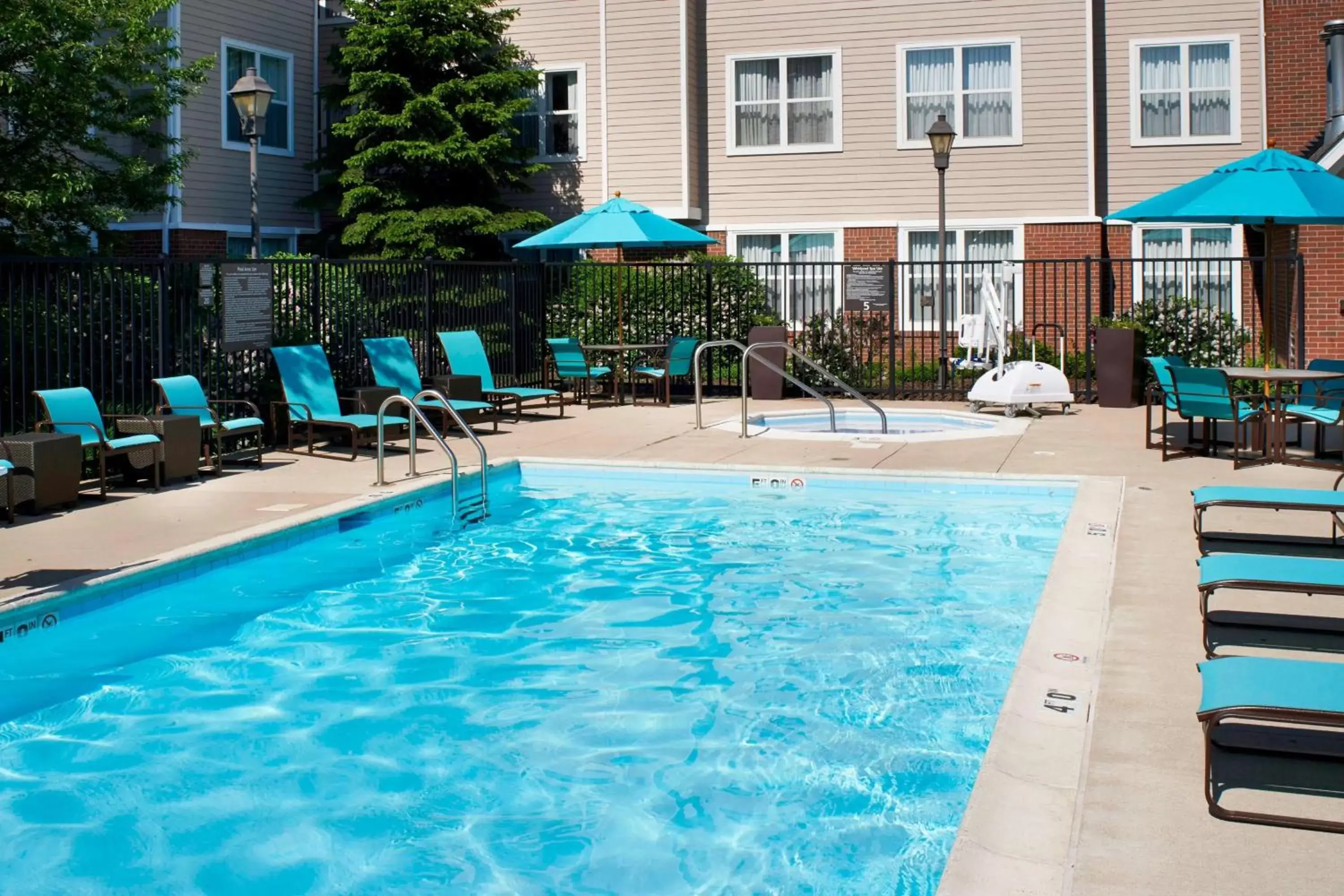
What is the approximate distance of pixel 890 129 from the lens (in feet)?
78.5

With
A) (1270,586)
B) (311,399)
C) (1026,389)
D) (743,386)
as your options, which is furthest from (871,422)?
(1270,586)

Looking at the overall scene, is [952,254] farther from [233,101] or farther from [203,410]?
[203,410]

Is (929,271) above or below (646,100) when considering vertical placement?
below

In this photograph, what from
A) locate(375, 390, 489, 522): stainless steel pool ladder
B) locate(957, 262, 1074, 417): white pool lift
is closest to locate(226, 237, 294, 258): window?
locate(957, 262, 1074, 417): white pool lift

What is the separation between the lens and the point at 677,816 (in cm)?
535

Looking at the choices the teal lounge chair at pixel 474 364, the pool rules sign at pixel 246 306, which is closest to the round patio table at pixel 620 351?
the teal lounge chair at pixel 474 364

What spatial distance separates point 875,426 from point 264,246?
1370 centimetres

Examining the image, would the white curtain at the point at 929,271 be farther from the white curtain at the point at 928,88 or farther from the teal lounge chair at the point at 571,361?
the teal lounge chair at the point at 571,361

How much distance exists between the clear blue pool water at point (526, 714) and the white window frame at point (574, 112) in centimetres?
1563

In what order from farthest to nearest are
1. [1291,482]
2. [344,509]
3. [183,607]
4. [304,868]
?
1. [1291,482]
2. [344,509]
3. [183,607]
4. [304,868]

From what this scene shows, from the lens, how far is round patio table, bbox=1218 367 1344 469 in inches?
463

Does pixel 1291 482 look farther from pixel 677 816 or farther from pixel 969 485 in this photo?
pixel 677 816

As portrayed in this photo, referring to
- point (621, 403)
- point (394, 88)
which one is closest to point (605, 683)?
point (621, 403)

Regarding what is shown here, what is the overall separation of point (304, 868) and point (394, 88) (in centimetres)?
2020
